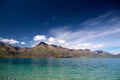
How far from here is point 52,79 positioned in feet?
61.6

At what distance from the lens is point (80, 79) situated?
19.1m

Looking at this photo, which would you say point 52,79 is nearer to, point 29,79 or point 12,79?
point 29,79

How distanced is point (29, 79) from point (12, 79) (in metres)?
1.93

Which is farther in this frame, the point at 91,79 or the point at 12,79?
the point at 91,79

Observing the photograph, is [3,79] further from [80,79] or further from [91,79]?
[91,79]

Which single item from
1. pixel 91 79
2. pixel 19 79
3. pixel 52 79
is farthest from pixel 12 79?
pixel 91 79

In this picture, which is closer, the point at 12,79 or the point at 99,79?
the point at 12,79

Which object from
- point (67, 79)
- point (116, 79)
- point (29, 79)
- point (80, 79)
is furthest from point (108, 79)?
point (29, 79)

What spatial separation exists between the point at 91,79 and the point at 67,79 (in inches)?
116

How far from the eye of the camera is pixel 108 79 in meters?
19.3

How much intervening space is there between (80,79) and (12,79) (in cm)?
808

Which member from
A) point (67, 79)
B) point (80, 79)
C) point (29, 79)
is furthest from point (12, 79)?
point (80, 79)

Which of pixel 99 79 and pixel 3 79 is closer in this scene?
pixel 3 79

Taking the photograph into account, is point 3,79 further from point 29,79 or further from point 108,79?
point 108,79
